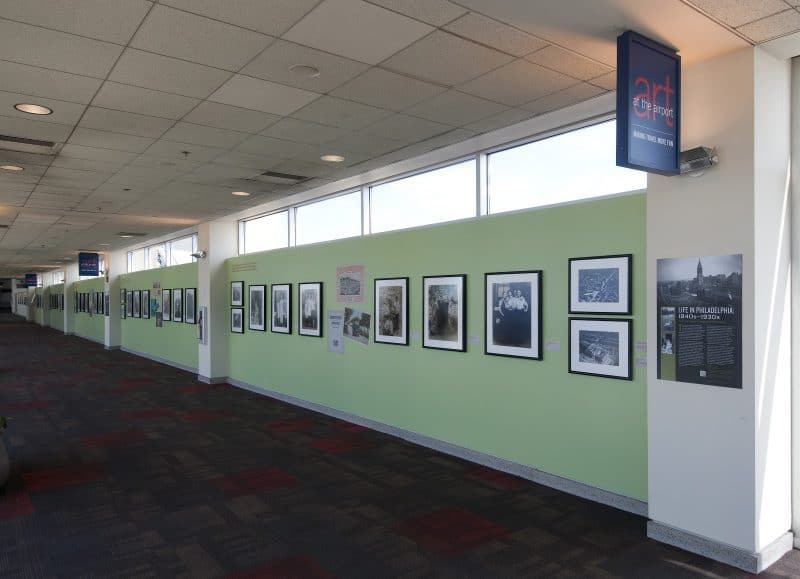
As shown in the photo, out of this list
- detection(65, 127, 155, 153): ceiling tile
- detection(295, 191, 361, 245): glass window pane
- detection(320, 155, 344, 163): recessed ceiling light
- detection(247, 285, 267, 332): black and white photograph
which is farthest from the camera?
detection(247, 285, 267, 332): black and white photograph

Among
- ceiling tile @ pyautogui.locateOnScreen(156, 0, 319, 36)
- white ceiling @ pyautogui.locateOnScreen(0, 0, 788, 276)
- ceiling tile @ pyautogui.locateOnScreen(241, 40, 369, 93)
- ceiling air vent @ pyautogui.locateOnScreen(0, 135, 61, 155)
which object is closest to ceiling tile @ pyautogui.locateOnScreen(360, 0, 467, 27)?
white ceiling @ pyautogui.locateOnScreen(0, 0, 788, 276)

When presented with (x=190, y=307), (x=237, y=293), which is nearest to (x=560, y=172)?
(x=237, y=293)

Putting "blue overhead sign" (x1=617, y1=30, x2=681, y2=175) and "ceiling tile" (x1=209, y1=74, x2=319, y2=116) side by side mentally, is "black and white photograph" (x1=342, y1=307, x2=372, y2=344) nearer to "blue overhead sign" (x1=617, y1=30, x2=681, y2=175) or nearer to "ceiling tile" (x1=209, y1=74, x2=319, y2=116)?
"ceiling tile" (x1=209, y1=74, x2=319, y2=116)

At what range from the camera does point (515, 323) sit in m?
5.61

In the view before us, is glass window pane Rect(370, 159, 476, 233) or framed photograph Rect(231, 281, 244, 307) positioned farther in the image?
framed photograph Rect(231, 281, 244, 307)

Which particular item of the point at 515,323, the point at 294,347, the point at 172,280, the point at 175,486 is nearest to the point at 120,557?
the point at 175,486

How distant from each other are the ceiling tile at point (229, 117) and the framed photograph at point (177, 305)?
9.19m

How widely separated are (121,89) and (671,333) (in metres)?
4.40

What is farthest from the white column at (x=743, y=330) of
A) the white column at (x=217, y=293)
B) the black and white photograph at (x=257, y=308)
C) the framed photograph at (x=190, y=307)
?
the framed photograph at (x=190, y=307)

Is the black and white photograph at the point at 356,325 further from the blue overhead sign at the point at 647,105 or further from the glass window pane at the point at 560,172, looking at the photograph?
the blue overhead sign at the point at 647,105

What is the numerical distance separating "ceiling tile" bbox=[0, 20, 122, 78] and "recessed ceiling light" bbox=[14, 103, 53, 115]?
1.00m

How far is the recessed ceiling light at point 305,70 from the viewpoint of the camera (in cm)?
404

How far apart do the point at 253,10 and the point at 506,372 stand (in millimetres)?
3891

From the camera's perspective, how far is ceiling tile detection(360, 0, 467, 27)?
3.15m
